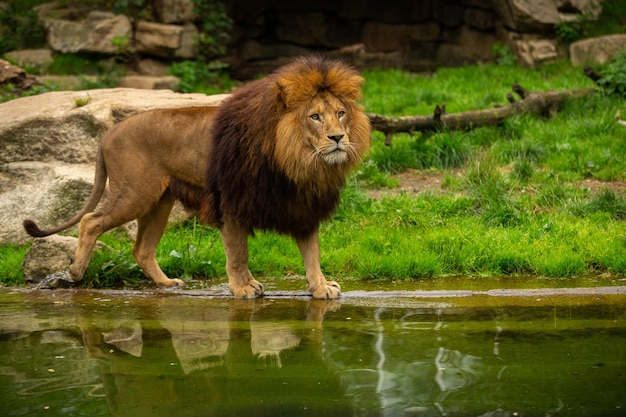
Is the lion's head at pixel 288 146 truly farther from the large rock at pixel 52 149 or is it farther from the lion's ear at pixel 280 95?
the large rock at pixel 52 149

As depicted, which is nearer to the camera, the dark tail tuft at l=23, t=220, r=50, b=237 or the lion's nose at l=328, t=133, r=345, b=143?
the lion's nose at l=328, t=133, r=345, b=143

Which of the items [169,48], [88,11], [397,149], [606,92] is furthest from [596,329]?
[88,11]

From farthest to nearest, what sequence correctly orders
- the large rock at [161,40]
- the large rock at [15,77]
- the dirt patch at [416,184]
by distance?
the large rock at [161,40], the large rock at [15,77], the dirt patch at [416,184]

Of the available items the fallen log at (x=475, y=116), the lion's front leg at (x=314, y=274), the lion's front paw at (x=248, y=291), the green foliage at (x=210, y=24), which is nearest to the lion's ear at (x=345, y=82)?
the lion's front leg at (x=314, y=274)

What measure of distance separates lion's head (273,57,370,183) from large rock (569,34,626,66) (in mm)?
7261

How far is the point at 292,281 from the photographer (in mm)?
7227

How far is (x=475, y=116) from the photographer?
10.2m

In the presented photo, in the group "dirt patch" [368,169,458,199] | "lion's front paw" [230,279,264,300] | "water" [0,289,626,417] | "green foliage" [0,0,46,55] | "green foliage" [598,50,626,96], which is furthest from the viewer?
"green foliage" [0,0,46,55]

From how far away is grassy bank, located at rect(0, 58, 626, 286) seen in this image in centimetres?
725

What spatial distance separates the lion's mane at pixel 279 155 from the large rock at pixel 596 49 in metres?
7.22

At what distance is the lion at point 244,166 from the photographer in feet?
19.6

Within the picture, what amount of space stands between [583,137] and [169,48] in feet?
20.1

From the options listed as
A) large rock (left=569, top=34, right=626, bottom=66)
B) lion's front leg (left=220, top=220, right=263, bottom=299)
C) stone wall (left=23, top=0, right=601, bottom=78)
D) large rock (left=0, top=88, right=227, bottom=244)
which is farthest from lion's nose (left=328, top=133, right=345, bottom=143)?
stone wall (left=23, top=0, right=601, bottom=78)

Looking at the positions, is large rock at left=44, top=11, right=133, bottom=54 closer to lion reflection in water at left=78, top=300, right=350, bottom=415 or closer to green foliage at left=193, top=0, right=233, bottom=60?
green foliage at left=193, top=0, right=233, bottom=60
